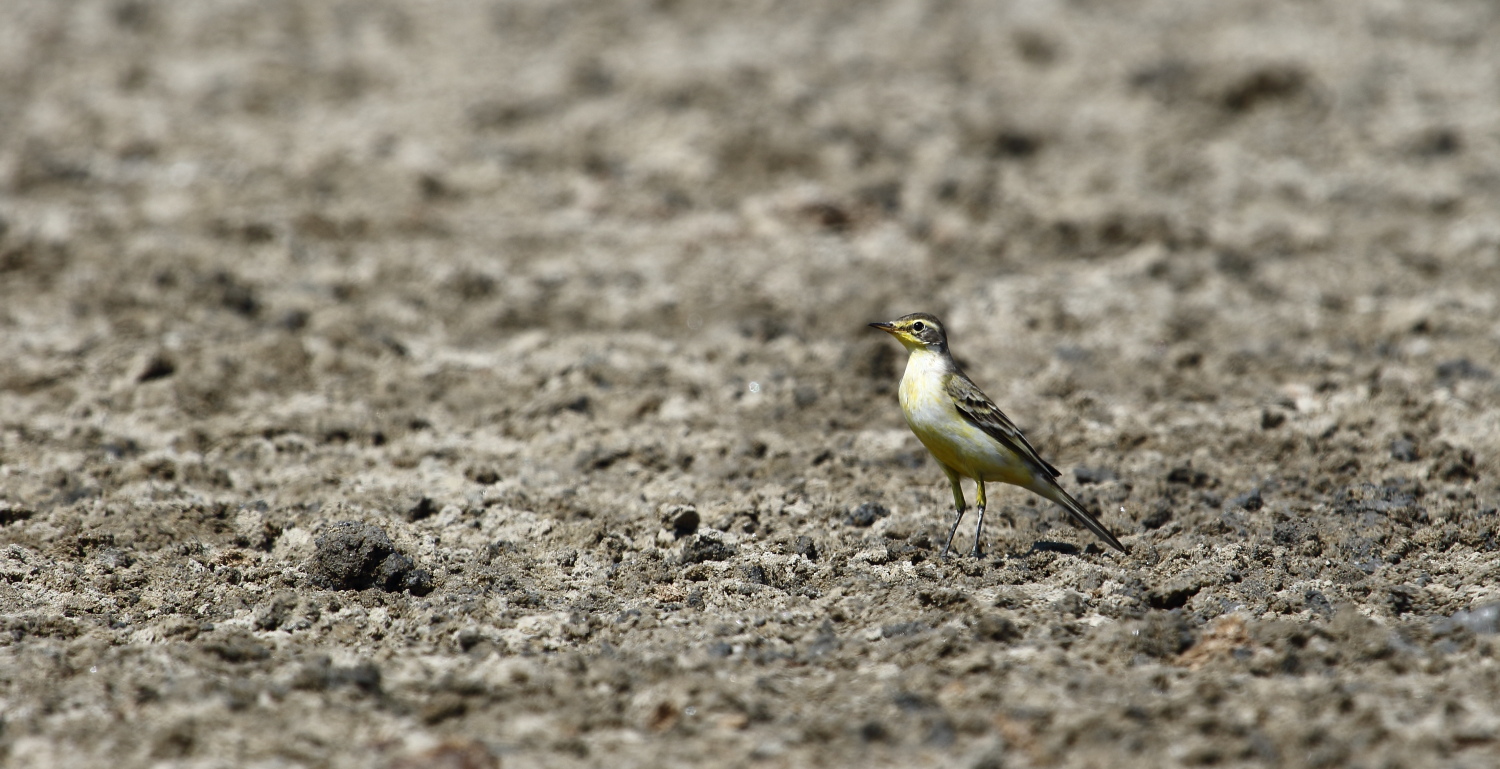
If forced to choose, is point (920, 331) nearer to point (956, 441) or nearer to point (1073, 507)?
point (956, 441)

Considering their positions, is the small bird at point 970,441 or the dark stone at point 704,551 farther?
the small bird at point 970,441

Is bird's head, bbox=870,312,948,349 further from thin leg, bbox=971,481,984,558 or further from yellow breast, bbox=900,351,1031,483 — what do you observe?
thin leg, bbox=971,481,984,558

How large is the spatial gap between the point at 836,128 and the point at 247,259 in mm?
5062

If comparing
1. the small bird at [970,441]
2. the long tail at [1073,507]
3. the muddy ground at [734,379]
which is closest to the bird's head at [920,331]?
the small bird at [970,441]

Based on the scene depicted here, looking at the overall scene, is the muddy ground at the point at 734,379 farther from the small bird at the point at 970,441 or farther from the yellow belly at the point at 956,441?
the yellow belly at the point at 956,441

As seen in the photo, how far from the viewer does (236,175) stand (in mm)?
10609

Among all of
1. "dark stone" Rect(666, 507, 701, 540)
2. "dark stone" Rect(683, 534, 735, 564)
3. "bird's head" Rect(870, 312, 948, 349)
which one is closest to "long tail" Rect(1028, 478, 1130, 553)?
"bird's head" Rect(870, 312, 948, 349)

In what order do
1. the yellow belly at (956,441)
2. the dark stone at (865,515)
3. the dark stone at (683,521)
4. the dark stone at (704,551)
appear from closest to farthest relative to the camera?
the dark stone at (704,551), the yellow belly at (956,441), the dark stone at (683,521), the dark stone at (865,515)

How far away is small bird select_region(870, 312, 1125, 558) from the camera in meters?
6.33

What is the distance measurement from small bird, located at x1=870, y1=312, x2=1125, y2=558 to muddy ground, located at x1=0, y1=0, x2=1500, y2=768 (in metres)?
0.23

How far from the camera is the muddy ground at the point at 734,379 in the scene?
496 centimetres

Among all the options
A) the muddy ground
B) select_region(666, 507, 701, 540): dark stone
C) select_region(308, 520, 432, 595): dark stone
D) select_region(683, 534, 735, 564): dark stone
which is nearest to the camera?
the muddy ground

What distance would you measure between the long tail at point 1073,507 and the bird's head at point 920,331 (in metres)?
0.94

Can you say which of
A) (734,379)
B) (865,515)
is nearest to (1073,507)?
(865,515)
